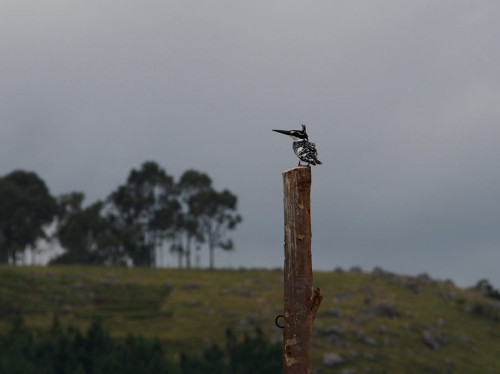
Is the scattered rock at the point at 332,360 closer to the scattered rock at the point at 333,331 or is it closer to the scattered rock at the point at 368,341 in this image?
the scattered rock at the point at 333,331

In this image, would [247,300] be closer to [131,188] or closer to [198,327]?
[198,327]

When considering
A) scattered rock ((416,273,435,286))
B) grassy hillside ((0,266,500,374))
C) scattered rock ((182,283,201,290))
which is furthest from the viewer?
scattered rock ((416,273,435,286))

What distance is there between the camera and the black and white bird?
48.5 ft

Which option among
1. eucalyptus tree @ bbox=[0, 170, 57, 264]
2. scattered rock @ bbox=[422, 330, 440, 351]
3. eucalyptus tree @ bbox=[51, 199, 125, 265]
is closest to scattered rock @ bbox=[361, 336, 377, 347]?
scattered rock @ bbox=[422, 330, 440, 351]

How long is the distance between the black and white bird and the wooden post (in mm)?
819

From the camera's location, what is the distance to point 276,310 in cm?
12569

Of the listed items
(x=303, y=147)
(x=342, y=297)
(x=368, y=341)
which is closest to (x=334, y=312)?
(x=368, y=341)

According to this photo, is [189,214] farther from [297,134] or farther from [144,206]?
[297,134]

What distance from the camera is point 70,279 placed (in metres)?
143

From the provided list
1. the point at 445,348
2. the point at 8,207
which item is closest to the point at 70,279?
the point at 8,207

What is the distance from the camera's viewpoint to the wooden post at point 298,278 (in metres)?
13.6

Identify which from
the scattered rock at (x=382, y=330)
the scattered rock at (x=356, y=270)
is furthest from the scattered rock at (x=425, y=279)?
the scattered rock at (x=382, y=330)

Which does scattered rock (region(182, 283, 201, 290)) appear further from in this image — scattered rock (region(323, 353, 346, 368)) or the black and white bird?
the black and white bird

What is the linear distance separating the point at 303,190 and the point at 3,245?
156 metres
